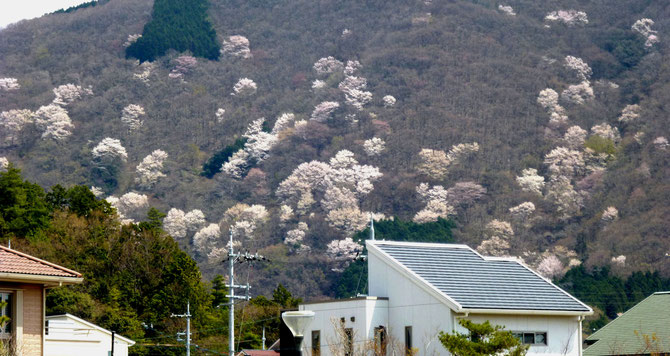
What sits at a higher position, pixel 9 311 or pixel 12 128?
pixel 12 128

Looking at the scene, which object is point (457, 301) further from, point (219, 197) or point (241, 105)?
point (241, 105)

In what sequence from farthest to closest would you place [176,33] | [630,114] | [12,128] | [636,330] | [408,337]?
[176,33], [12,128], [630,114], [636,330], [408,337]

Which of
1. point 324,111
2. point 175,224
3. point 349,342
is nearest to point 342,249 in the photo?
point 175,224

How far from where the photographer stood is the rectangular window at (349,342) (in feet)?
95.5

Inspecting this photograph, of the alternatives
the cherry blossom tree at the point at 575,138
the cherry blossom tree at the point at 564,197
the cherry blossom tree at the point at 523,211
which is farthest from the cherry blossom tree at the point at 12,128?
the cherry blossom tree at the point at 575,138

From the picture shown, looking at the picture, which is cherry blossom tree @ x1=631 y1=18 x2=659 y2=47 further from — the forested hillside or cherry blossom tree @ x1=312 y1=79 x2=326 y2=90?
cherry blossom tree @ x1=312 y1=79 x2=326 y2=90

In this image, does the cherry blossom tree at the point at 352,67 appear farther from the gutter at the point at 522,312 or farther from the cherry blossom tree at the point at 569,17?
the gutter at the point at 522,312

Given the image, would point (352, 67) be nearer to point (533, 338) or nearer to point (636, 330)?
point (636, 330)

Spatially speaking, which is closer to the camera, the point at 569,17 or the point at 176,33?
the point at 569,17

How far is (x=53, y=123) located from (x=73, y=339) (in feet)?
318

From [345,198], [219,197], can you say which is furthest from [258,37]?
[345,198]

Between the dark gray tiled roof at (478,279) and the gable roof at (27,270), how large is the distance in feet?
37.0

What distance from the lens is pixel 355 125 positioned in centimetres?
11756

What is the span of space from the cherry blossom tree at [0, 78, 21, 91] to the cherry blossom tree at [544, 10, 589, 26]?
63.3 metres
